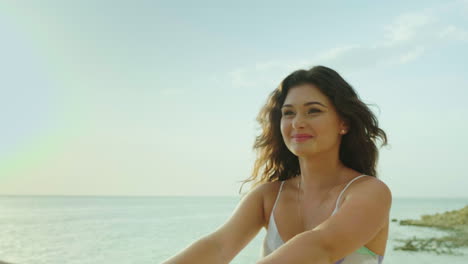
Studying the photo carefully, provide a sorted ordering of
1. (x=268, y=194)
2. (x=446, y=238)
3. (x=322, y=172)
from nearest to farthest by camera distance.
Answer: (x=322, y=172)
(x=268, y=194)
(x=446, y=238)

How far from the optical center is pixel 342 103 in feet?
6.44

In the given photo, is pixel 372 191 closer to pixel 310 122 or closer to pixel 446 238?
pixel 310 122

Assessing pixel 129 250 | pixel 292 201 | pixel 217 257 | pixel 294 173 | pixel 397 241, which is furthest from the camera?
pixel 129 250

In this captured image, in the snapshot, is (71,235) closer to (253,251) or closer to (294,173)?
(253,251)

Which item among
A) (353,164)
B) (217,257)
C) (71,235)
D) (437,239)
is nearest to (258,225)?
(217,257)

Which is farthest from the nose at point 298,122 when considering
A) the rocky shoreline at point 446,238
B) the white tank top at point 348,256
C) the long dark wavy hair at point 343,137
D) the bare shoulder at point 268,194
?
the rocky shoreline at point 446,238

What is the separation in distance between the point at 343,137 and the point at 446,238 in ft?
62.5

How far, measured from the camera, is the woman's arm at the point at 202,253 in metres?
1.83

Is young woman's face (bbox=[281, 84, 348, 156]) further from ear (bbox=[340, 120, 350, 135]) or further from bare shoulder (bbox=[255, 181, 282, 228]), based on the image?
bare shoulder (bbox=[255, 181, 282, 228])

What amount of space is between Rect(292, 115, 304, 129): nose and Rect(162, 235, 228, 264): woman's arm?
2.10 feet

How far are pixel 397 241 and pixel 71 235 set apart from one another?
18942 mm

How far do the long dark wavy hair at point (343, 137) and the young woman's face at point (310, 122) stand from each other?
5 cm

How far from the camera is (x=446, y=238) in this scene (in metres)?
18.5

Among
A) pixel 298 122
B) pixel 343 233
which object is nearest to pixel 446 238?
pixel 298 122
